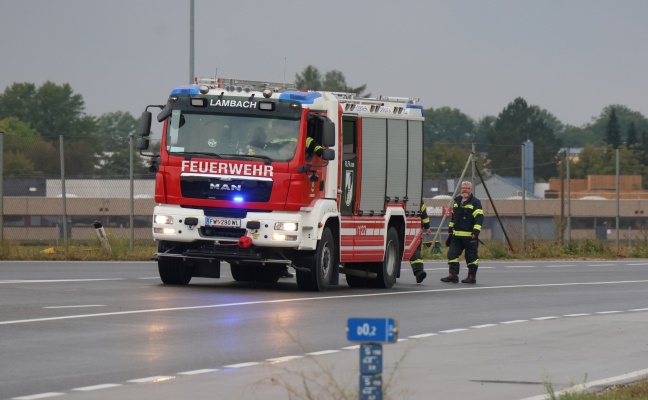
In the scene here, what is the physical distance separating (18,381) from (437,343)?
5.13 meters

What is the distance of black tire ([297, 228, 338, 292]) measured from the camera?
73.3ft

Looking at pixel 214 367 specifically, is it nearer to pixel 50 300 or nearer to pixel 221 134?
pixel 50 300

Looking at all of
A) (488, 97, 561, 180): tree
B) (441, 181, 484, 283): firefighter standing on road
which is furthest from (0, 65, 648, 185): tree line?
(441, 181, 484, 283): firefighter standing on road

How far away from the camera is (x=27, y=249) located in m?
33.5

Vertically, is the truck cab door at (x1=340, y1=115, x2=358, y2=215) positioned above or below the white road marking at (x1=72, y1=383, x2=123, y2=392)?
above

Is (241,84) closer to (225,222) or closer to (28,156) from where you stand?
(225,222)

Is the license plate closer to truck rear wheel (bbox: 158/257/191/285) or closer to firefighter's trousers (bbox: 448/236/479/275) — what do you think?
truck rear wheel (bbox: 158/257/191/285)

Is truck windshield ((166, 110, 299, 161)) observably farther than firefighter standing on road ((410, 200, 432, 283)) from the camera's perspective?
No

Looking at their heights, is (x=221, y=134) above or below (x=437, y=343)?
above

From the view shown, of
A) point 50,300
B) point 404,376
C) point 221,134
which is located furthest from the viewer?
point 221,134

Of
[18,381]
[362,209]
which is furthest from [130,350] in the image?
[362,209]

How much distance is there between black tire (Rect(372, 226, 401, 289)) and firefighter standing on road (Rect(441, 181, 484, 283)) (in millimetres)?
1834

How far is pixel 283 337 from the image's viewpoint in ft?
49.5

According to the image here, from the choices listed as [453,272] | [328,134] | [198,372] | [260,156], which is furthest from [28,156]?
[198,372]
